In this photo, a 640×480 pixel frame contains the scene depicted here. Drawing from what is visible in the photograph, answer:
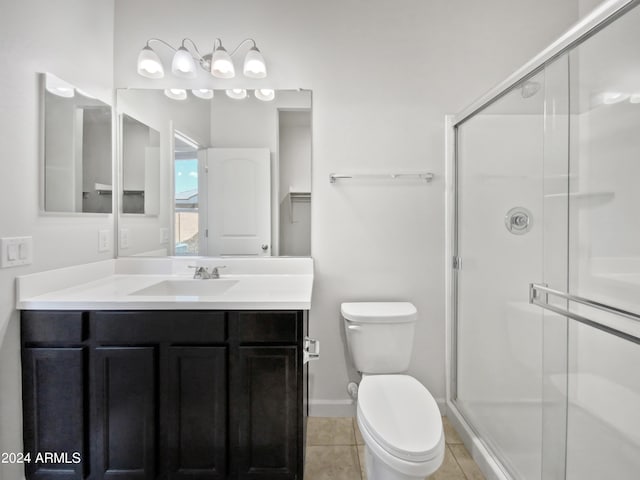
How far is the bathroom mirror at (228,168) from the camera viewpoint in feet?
6.78

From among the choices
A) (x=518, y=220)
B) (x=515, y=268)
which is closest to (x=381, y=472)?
(x=515, y=268)

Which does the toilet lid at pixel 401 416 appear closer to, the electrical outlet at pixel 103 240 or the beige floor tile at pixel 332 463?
the beige floor tile at pixel 332 463

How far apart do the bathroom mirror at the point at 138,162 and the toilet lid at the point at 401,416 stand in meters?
1.56

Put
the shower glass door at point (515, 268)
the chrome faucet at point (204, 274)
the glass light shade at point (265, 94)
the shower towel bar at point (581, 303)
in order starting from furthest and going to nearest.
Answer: the glass light shade at point (265, 94) < the chrome faucet at point (204, 274) < the shower glass door at point (515, 268) < the shower towel bar at point (581, 303)

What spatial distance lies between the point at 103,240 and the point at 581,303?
85.0 inches

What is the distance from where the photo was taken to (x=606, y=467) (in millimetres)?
1320

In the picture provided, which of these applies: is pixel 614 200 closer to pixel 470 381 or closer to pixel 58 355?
pixel 470 381

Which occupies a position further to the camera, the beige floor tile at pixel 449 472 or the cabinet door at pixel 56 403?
the beige floor tile at pixel 449 472

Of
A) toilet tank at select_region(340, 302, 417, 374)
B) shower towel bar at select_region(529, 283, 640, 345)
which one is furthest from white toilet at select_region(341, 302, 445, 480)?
shower towel bar at select_region(529, 283, 640, 345)

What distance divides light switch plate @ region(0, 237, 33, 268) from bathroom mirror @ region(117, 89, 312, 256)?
0.61 m

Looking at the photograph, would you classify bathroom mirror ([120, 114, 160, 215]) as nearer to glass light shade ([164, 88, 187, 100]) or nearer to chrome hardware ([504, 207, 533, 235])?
glass light shade ([164, 88, 187, 100])

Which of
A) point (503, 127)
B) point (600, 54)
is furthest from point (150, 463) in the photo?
point (600, 54)

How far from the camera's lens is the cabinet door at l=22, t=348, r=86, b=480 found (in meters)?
1.41

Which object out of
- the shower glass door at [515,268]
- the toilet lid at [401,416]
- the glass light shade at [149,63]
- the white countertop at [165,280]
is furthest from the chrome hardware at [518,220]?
the glass light shade at [149,63]
